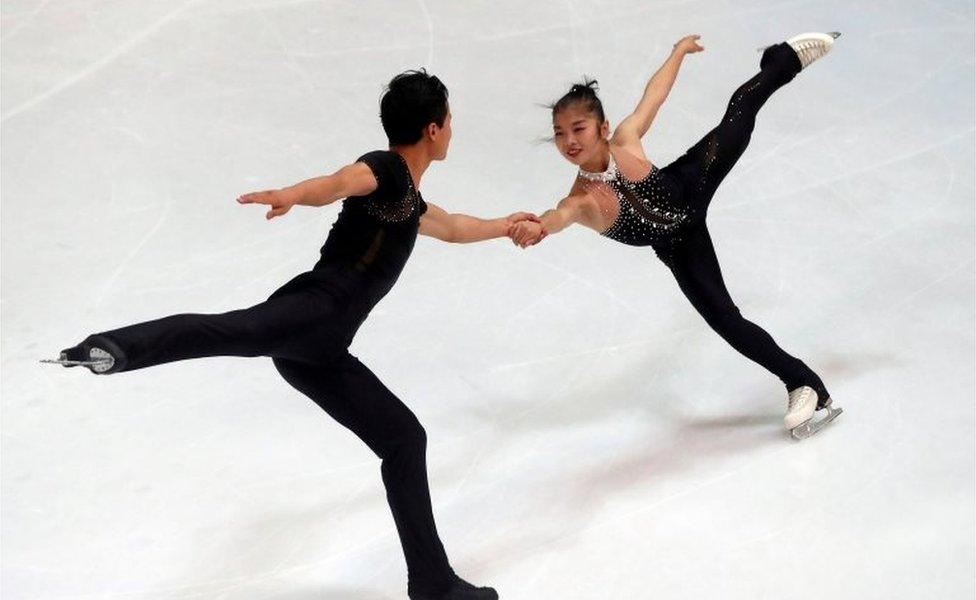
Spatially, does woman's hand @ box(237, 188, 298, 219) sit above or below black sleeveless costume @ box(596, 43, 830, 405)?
above

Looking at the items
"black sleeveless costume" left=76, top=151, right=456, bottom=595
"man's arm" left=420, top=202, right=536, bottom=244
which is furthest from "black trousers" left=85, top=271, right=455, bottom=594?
"man's arm" left=420, top=202, right=536, bottom=244

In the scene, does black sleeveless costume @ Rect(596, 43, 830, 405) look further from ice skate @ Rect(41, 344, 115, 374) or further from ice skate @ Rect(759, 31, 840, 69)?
ice skate @ Rect(41, 344, 115, 374)

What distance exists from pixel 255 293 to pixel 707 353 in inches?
67.1

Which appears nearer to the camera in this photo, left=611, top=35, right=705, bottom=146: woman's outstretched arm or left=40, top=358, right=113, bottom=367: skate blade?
left=40, top=358, right=113, bottom=367: skate blade

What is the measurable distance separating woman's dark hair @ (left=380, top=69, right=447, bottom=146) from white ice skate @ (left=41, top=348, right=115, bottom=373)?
0.97 m

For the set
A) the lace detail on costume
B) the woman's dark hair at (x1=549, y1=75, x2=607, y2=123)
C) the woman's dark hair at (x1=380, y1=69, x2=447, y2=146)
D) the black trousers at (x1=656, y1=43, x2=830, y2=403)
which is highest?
the woman's dark hair at (x1=380, y1=69, x2=447, y2=146)

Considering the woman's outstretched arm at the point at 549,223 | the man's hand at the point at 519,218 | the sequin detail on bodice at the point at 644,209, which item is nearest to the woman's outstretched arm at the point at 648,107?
the sequin detail on bodice at the point at 644,209

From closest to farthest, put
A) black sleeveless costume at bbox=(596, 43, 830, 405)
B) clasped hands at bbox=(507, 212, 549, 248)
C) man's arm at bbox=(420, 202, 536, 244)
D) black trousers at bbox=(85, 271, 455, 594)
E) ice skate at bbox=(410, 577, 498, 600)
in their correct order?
black trousers at bbox=(85, 271, 455, 594) → ice skate at bbox=(410, 577, 498, 600) → man's arm at bbox=(420, 202, 536, 244) → clasped hands at bbox=(507, 212, 549, 248) → black sleeveless costume at bbox=(596, 43, 830, 405)

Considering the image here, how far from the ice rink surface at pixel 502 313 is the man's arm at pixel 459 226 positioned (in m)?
0.79

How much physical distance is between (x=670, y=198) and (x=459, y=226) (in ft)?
2.53

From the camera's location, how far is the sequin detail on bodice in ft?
14.6

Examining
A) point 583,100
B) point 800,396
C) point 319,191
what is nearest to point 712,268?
point 800,396

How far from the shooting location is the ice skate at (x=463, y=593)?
150 inches

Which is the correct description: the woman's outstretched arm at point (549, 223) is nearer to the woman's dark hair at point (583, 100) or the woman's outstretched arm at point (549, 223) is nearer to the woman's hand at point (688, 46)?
the woman's dark hair at point (583, 100)
